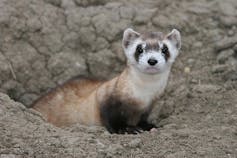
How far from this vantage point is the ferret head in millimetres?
4336

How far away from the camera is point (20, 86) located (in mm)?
5328

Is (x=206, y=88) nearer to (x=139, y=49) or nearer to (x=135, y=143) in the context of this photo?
(x=139, y=49)

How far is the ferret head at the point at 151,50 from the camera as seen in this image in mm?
4336

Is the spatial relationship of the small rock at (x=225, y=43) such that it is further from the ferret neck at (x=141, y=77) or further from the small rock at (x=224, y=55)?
the ferret neck at (x=141, y=77)

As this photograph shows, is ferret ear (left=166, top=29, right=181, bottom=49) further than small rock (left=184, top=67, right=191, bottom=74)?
No

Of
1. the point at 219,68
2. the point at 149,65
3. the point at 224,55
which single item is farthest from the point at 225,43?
the point at 149,65

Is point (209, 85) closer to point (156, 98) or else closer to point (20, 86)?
point (156, 98)

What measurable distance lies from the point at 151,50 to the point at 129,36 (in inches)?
12.1

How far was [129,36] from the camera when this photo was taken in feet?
15.3

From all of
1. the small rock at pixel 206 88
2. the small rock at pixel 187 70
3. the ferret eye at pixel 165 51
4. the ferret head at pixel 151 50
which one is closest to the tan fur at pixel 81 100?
the ferret head at pixel 151 50

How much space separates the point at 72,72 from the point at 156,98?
107 centimetres

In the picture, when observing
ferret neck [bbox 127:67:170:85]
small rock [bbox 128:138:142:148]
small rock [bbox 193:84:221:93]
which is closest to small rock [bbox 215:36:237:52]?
small rock [bbox 193:84:221:93]

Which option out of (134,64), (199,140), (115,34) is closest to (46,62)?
(115,34)

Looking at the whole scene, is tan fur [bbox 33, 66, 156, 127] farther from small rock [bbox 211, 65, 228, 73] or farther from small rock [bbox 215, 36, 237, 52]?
small rock [bbox 215, 36, 237, 52]
